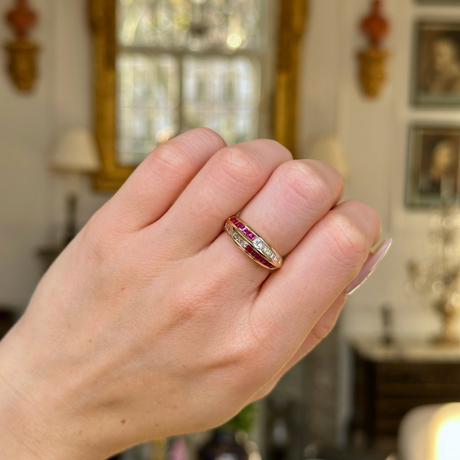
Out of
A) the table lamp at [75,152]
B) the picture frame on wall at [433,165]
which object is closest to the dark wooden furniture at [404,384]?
the picture frame on wall at [433,165]

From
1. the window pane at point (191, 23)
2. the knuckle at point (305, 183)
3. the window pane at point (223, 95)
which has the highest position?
the window pane at point (191, 23)

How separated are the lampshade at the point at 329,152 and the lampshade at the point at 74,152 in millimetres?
1580

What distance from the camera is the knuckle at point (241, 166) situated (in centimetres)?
42

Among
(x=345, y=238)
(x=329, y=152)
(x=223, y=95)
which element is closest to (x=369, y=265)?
(x=345, y=238)

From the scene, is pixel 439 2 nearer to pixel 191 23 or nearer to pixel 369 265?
pixel 191 23

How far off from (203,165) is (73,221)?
380cm

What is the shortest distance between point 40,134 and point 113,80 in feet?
2.37

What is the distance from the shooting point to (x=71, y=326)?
0.51 meters

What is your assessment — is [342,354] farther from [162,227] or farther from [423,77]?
[162,227]

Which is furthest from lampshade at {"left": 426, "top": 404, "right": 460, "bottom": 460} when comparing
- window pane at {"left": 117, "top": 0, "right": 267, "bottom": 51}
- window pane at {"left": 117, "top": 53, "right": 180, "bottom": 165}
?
window pane at {"left": 117, "top": 0, "right": 267, "bottom": 51}

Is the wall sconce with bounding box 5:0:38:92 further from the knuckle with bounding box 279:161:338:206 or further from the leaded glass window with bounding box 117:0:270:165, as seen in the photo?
the knuckle with bounding box 279:161:338:206

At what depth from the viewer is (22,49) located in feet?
13.0

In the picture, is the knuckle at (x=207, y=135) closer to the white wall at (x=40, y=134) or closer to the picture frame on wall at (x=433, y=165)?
the white wall at (x=40, y=134)

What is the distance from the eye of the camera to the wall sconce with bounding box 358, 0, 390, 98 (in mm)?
4047
